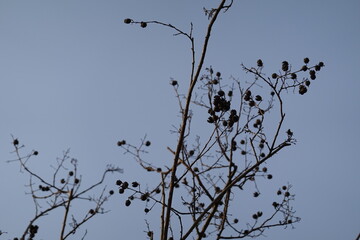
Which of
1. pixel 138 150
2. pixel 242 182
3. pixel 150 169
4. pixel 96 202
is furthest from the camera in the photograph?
pixel 96 202

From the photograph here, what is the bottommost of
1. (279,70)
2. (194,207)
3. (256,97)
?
(194,207)

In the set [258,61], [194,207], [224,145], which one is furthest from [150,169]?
[258,61]

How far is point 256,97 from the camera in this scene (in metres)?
4.80

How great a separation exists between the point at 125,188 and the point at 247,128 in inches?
84.6

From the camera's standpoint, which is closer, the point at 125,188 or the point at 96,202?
the point at 125,188

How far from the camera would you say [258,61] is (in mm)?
4910

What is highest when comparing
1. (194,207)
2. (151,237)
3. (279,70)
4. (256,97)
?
(279,70)

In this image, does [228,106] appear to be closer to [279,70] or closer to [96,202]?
[279,70]

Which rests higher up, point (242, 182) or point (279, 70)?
point (279, 70)

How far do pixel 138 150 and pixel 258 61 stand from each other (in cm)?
255

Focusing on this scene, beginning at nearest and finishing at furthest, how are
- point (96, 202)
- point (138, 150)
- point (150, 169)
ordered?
1. point (150, 169)
2. point (138, 150)
3. point (96, 202)

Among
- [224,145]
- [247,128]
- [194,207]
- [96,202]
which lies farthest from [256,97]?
[96,202]

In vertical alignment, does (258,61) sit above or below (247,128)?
above

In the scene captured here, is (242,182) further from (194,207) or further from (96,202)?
(96,202)
